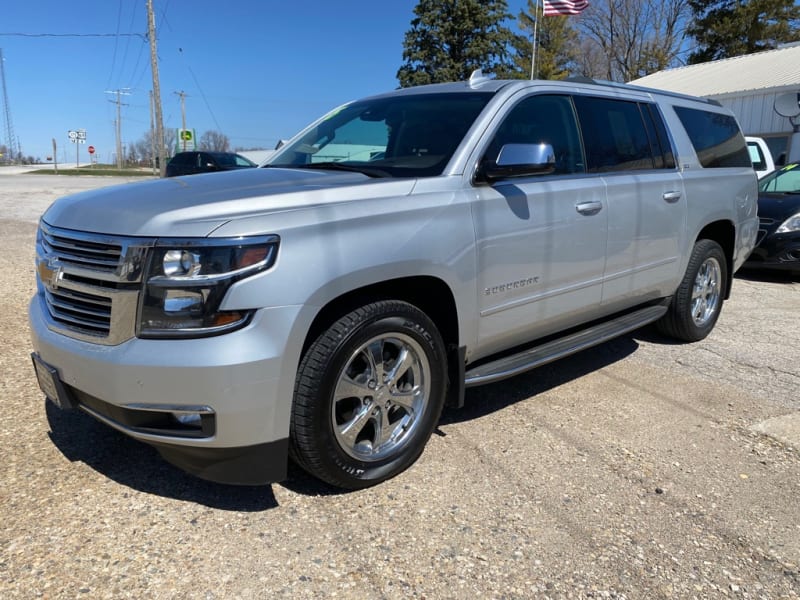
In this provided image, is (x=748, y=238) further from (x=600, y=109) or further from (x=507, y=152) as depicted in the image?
(x=507, y=152)

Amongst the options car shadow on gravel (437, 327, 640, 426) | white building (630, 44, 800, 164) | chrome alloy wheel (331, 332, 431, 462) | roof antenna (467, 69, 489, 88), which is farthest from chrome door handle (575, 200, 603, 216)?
white building (630, 44, 800, 164)

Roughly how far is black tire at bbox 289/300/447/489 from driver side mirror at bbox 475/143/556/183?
833 mm

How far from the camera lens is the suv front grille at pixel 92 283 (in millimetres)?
2355

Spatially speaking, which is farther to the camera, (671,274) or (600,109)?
(671,274)

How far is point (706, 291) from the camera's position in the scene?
17.5 feet

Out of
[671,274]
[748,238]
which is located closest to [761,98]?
[748,238]

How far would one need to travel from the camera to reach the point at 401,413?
314cm

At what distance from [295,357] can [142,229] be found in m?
0.75

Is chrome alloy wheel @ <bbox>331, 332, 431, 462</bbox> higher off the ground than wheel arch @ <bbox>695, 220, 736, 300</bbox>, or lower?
lower

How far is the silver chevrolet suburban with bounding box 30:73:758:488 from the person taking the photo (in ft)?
7.68

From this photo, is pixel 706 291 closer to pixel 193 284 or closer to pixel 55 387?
pixel 193 284

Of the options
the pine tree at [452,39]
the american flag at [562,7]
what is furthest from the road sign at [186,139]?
A: the american flag at [562,7]

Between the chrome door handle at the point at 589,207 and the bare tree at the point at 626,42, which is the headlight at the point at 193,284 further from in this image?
the bare tree at the point at 626,42

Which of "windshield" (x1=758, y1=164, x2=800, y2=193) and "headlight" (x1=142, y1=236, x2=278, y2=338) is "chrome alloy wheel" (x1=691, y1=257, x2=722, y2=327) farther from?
"windshield" (x1=758, y1=164, x2=800, y2=193)
